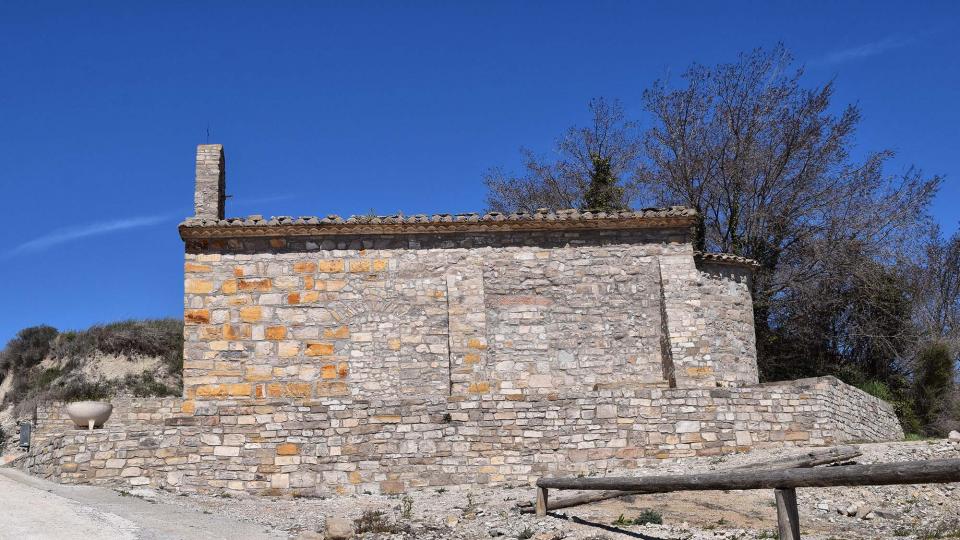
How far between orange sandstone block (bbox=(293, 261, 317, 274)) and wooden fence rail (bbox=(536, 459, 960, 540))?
8755 millimetres

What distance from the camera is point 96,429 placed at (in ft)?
47.8

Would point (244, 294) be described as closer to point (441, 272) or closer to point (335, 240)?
point (335, 240)

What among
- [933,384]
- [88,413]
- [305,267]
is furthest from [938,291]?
[88,413]

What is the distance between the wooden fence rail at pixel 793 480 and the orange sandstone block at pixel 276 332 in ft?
27.6

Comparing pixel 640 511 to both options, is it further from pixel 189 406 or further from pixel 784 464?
pixel 189 406

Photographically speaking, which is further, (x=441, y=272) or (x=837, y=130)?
(x=837, y=130)

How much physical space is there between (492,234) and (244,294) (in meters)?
5.11

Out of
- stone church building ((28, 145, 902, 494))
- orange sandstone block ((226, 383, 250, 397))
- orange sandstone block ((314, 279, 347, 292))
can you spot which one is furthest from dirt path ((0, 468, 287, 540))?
orange sandstone block ((314, 279, 347, 292))

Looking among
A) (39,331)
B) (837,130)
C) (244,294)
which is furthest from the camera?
(39,331)

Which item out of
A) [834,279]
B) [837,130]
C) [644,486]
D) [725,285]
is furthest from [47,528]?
[837,130]

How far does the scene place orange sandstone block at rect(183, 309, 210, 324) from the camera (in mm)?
16750

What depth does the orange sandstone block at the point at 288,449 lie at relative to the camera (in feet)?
46.0

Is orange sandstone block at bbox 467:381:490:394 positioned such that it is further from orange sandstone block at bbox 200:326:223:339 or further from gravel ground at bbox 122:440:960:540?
orange sandstone block at bbox 200:326:223:339

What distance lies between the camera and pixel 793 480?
24.8 feet
